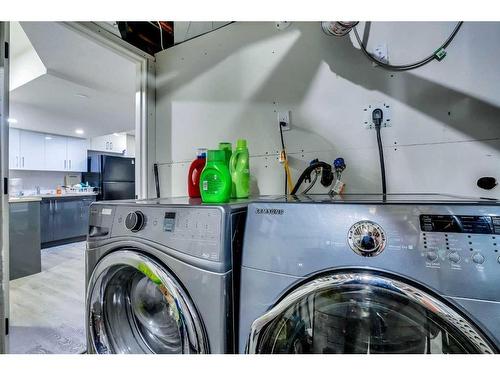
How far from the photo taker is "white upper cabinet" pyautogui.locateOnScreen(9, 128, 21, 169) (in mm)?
4242

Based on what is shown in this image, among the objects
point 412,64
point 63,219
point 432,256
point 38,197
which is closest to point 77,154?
point 63,219

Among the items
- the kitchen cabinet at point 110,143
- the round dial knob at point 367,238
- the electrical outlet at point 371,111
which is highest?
the kitchen cabinet at point 110,143

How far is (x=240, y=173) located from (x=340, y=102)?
67cm

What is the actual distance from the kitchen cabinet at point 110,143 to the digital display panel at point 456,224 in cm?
647

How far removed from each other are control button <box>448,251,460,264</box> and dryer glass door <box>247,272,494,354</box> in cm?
10

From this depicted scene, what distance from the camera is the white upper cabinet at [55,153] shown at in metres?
4.73

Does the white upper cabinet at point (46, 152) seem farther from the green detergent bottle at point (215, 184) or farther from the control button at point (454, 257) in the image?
the control button at point (454, 257)

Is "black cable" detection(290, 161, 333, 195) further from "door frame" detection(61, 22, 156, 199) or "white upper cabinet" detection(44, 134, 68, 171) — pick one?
"white upper cabinet" detection(44, 134, 68, 171)

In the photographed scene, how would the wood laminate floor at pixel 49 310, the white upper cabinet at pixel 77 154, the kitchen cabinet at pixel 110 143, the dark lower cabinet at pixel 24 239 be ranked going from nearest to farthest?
the wood laminate floor at pixel 49 310
the dark lower cabinet at pixel 24 239
the white upper cabinet at pixel 77 154
the kitchen cabinet at pixel 110 143

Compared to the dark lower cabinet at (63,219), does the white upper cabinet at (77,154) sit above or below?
above

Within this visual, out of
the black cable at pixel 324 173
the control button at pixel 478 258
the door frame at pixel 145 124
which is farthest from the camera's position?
the door frame at pixel 145 124

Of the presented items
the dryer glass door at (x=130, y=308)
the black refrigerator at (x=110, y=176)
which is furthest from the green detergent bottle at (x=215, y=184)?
the black refrigerator at (x=110, y=176)

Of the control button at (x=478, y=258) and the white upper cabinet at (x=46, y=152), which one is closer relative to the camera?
the control button at (x=478, y=258)

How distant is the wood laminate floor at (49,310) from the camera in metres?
1.66
